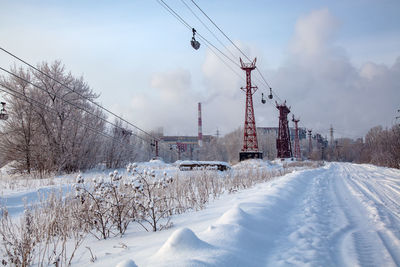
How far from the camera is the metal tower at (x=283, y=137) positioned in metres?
42.2

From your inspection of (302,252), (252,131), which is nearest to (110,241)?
(302,252)

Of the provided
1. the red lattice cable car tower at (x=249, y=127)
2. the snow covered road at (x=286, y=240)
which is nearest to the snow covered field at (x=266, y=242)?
the snow covered road at (x=286, y=240)

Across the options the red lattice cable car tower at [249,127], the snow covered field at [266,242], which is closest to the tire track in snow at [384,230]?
the snow covered field at [266,242]

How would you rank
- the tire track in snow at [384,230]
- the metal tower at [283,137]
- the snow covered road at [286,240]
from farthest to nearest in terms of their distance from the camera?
the metal tower at [283,137] → the tire track in snow at [384,230] → the snow covered road at [286,240]

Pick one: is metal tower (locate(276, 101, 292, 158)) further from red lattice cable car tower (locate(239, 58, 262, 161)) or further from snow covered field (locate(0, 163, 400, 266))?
snow covered field (locate(0, 163, 400, 266))

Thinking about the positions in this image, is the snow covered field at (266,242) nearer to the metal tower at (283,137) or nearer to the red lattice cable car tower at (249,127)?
the red lattice cable car tower at (249,127)

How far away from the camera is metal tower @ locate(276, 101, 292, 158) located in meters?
42.2

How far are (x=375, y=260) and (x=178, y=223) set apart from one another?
2.86 metres

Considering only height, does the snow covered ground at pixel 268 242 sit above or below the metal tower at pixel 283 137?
below

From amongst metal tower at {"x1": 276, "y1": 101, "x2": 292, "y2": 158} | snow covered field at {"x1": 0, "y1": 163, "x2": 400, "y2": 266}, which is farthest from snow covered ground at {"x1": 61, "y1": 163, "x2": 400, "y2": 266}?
metal tower at {"x1": 276, "y1": 101, "x2": 292, "y2": 158}

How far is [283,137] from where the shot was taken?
43250 millimetres

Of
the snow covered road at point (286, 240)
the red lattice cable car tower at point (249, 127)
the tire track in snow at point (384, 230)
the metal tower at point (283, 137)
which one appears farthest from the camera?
the metal tower at point (283, 137)

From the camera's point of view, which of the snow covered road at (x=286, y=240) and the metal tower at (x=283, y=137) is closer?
the snow covered road at (x=286, y=240)

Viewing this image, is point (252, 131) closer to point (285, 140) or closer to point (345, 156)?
point (285, 140)
